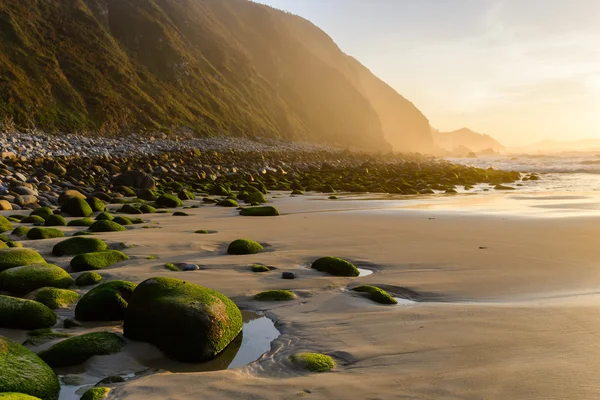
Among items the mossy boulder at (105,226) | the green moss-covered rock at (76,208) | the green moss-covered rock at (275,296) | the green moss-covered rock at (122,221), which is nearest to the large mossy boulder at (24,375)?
A: the green moss-covered rock at (275,296)

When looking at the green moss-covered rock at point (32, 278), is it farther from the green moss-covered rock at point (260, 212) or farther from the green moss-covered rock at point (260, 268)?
the green moss-covered rock at point (260, 212)

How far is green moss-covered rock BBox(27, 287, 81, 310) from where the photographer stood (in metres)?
4.86

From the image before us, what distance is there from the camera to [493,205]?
15.0 m

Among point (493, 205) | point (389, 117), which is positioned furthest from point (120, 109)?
point (389, 117)

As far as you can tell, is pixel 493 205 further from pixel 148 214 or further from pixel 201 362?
pixel 201 362

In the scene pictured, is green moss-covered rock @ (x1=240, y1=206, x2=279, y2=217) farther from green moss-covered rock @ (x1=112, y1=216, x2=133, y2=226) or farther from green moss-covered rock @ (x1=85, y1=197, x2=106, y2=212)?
green moss-covered rock @ (x1=85, y1=197, x2=106, y2=212)

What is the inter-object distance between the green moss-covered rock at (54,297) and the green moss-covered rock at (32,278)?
0.20 meters

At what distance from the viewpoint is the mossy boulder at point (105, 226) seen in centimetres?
930

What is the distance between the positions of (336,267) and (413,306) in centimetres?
153

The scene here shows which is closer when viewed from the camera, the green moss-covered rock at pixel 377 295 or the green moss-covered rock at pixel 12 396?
the green moss-covered rock at pixel 12 396

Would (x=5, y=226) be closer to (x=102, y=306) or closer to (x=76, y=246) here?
(x=76, y=246)

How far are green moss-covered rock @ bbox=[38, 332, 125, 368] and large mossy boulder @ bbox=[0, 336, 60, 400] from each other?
385 millimetres

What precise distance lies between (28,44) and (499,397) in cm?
4745

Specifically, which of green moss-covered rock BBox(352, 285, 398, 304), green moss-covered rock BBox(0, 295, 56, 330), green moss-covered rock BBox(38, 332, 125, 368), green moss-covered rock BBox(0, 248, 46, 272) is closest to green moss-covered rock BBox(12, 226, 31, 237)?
green moss-covered rock BBox(0, 248, 46, 272)
